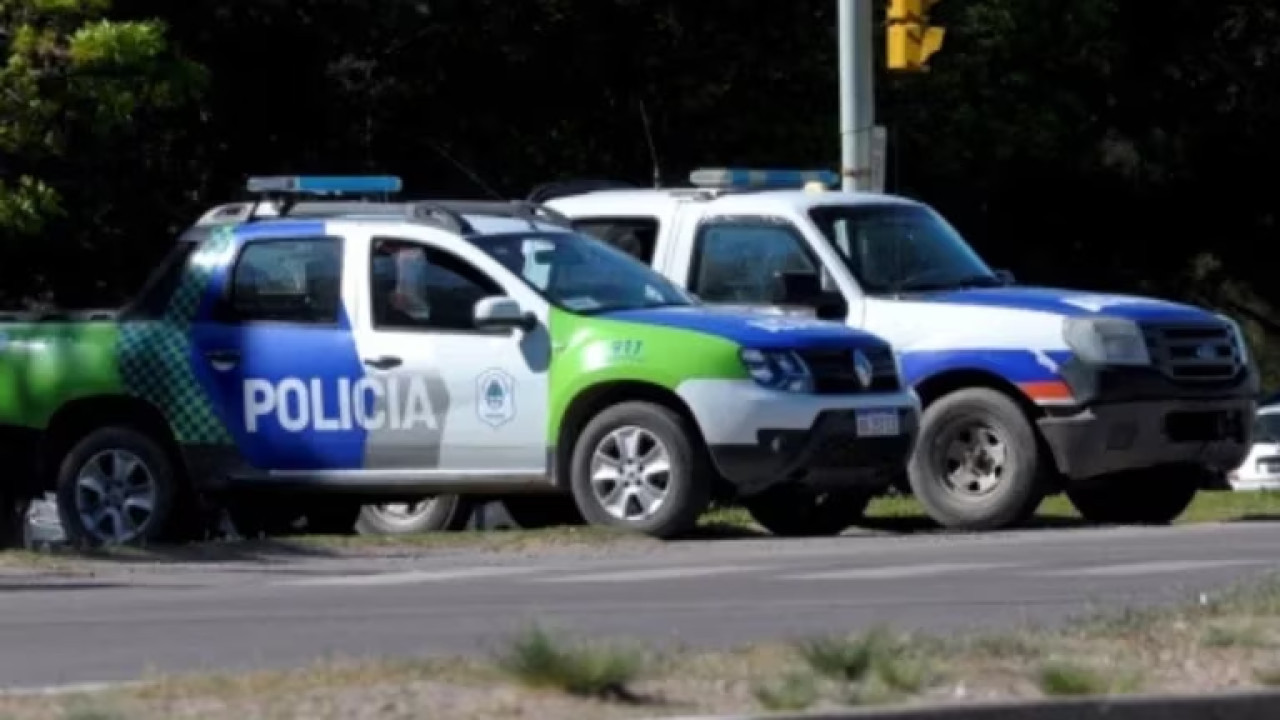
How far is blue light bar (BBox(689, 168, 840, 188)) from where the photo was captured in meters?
19.6

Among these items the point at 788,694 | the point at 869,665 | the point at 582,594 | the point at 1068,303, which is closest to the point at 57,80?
the point at 1068,303

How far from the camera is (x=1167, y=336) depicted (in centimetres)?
1827

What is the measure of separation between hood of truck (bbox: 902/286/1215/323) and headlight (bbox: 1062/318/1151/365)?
0.08 meters

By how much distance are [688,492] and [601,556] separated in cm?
75

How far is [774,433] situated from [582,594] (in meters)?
3.40

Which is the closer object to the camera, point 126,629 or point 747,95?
point 126,629

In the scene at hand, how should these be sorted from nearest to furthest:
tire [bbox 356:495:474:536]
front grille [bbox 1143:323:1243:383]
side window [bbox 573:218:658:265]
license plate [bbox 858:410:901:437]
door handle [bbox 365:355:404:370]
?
license plate [bbox 858:410:901:437] < door handle [bbox 365:355:404:370] < front grille [bbox 1143:323:1243:383] < side window [bbox 573:218:658:265] < tire [bbox 356:495:474:536]

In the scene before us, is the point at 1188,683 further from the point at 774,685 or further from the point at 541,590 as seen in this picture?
the point at 541,590

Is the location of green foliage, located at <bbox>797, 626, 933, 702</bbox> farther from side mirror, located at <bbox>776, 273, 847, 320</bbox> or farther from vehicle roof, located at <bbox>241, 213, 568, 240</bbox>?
side mirror, located at <bbox>776, 273, 847, 320</bbox>

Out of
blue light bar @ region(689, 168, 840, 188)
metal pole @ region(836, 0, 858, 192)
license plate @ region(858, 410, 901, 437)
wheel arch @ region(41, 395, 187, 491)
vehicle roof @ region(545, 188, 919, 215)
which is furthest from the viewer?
metal pole @ region(836, 0, 858, 192)

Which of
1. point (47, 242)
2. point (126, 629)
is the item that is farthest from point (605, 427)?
point (47, 242)

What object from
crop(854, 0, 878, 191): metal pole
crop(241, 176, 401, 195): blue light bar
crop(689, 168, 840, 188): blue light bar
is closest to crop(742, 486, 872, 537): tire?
crop(689, 168, 840, 188): blue light bar

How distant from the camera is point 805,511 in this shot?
61.2ft

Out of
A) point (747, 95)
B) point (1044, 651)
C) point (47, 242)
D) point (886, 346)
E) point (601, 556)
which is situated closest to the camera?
point (1044, 651)
